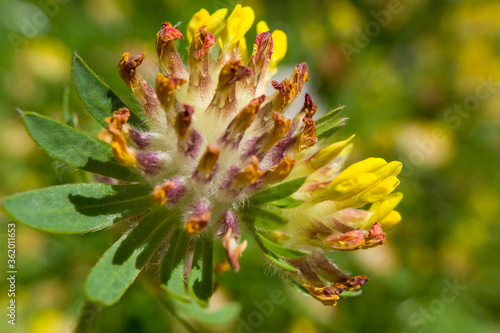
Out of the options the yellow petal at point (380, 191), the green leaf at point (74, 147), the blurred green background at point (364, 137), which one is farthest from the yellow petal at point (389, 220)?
the blurred green background at point (364, 137)

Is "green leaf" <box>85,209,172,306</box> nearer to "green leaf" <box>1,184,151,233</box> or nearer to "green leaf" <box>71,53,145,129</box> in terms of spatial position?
"green leaf" <box>1,184,151,233</box>

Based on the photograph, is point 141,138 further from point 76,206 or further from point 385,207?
point 385,207

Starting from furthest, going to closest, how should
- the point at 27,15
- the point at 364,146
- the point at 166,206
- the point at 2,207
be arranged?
the point at 364,146 → the point at 27,15 → the point at 166,206 → the point at 2,207

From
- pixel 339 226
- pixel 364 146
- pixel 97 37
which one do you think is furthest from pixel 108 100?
pixel 364 146

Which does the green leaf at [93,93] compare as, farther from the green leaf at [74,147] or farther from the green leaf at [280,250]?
the green leaf at [280,250]

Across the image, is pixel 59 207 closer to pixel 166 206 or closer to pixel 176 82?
pixel 166 206

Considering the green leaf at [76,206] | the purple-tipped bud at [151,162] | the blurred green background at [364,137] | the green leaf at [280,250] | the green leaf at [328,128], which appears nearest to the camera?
the green leaf at [76,206]
